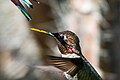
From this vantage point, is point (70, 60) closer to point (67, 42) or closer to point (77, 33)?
point (67, 42)

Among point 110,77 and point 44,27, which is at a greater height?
point 44,27

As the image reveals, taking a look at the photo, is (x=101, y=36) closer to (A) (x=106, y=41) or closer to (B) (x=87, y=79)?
(A) (x=106, y=41)

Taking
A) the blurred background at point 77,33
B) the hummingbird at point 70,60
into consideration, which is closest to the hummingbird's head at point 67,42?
the hummingbird at point 70,60

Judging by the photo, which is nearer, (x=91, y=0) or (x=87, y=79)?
(x=87, y=79)

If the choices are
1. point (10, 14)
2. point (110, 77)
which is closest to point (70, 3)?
point (110, 77)

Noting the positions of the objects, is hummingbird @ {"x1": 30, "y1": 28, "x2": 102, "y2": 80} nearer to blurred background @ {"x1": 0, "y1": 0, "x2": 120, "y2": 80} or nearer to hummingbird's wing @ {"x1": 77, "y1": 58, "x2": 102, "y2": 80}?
hummingbird's wing @ {"x1": 77, "y1": 58, "x2": 102, "y2": 80}

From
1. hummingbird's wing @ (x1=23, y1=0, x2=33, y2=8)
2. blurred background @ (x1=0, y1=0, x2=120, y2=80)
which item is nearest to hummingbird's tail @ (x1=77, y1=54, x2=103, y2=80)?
hummingbird's wing @ (x1=23, y1=0, x2=33, y2=8)

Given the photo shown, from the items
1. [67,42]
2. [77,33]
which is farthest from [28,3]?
[77,33]
